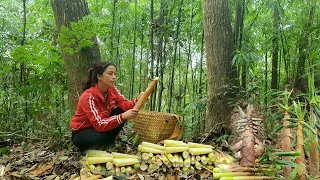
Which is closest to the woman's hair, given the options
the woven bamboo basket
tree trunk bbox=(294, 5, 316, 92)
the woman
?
the woman

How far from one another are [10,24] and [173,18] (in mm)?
2886

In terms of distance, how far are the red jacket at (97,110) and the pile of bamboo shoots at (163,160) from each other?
0.27 meters

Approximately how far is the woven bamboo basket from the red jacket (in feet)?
0.87

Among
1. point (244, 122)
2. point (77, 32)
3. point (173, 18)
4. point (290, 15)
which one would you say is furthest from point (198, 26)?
point (244, 122)

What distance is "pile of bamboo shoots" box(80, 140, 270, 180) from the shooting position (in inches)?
106

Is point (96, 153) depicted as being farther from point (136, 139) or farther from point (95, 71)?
point (95, 71)

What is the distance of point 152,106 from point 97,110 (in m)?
2.23

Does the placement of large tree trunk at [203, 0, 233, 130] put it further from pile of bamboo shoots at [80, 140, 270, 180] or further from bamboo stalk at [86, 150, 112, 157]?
bamboo stalk at [86, 150, 112, 157]

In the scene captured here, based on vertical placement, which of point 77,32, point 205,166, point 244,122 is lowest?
point 205,166

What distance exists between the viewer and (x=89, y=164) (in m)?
2.66

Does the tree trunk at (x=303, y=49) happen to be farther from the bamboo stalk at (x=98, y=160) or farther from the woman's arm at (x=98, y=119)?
the bamboo stalk at (x=98, y=160)

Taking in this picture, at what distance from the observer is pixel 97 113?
2.83 m

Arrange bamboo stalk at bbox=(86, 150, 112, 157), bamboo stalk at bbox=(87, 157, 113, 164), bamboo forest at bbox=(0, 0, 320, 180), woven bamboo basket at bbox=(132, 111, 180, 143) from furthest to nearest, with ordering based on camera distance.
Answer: woven bamboo basket at bbox=(132, 111, 180, 143) < bamboo stalk at bbox=(86, 150, 112, 157) < bamboo stalk at bbox=(87, 157, 113, 164) < bamboo forest at bbox=(0, 0, 320, 180)

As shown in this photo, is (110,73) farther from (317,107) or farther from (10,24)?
(10,24)
